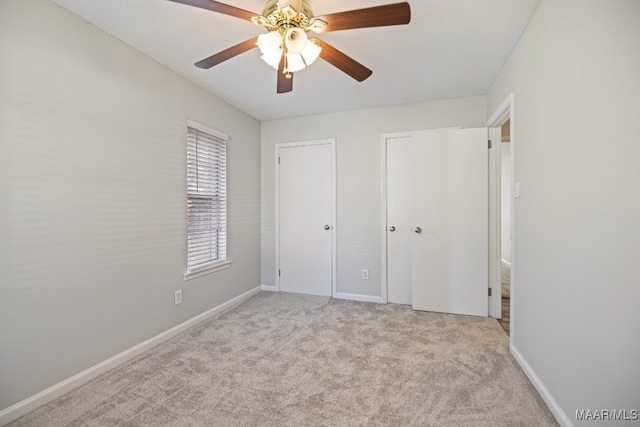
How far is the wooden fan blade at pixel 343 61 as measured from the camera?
5.28 ft

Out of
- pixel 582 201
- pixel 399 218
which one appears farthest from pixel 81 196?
pixel 399 218

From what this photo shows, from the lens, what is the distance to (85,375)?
1.87 metres

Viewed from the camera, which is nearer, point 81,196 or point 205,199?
point 81,196

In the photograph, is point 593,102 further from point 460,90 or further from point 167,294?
point 167,294

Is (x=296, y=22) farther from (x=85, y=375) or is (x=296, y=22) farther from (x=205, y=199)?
(x=85, y=375)

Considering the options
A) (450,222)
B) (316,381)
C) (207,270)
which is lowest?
(316,381)

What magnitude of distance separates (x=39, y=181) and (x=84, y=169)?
0.26 metres

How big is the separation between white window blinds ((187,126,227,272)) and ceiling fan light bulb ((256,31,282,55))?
5.25ft

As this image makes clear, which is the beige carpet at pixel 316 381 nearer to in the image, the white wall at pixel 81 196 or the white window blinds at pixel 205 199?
the white wall at pixel 81 196

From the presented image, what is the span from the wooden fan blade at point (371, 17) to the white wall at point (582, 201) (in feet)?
2.69

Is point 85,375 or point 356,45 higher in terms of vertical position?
point 356,45

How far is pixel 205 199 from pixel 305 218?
1.32m

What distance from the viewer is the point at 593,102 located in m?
1.23

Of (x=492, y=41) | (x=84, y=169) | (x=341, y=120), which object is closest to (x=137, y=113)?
(x=84, y=169)
